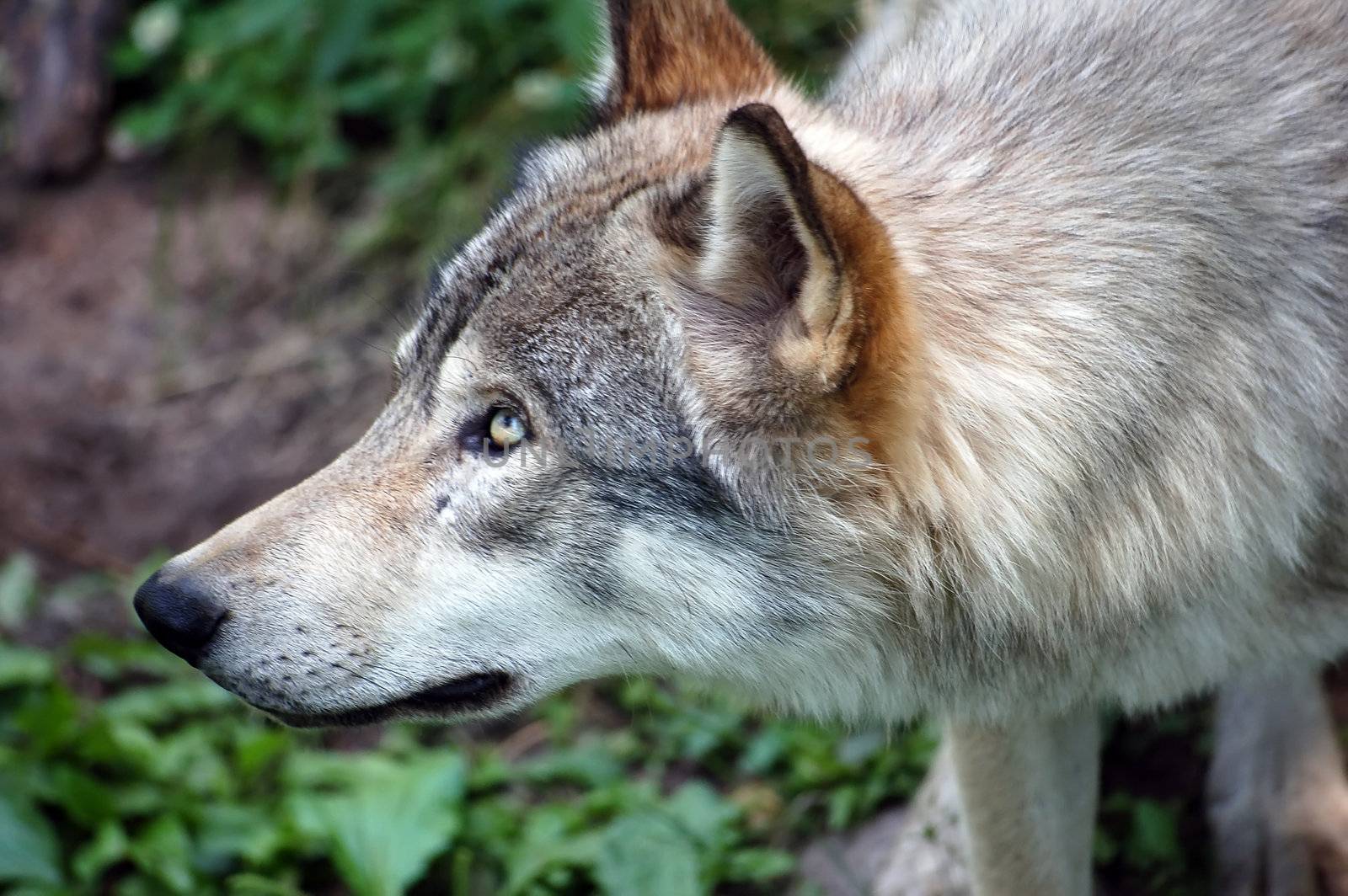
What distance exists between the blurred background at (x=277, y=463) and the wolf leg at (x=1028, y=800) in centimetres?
48

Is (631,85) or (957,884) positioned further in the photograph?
(957,884)

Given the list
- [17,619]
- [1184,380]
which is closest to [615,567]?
[1184,380]

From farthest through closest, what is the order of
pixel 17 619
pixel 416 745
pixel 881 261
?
1. pixel 17 619
2. pixel 416 745
3. pixel 881 261

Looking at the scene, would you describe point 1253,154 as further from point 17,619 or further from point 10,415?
point 10,415

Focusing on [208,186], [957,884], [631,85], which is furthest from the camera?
[208,186]

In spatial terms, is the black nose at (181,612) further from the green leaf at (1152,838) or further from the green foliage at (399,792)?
the green leaf at (1152,838)

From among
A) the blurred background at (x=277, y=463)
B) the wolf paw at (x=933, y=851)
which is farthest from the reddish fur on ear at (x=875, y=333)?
the wolf paw at (x=933, y=851)

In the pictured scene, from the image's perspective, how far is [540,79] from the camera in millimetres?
5562

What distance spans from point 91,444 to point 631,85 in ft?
10.7

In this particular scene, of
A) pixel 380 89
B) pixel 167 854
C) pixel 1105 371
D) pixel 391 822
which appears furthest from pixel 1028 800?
pixel 380 89

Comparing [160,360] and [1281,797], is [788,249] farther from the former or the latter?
[160,360]

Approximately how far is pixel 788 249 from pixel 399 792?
1.95 metres

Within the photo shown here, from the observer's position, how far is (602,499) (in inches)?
85.8

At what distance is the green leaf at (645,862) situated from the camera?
Result: 9.66 ft
